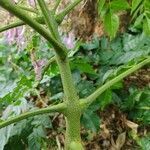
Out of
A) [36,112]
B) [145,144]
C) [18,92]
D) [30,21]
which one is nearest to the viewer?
[30,21]

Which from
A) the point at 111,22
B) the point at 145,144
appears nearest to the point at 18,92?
the point at 111,22

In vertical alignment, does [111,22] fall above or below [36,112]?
above

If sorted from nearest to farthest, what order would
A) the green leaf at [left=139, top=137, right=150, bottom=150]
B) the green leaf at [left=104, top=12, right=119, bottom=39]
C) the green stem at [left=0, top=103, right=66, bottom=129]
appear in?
the green stem at [left=0, top=103, right=66, bottom=129] → the green leaf at [left=104, top=12, right=119, bottom=39] → the green leaf at [left=139, top=137, right=150, bottom=150]

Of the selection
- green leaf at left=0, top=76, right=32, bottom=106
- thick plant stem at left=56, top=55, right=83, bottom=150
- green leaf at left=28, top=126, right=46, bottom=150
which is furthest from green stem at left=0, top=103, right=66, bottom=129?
green leaf at left=28, top=126, right=46, bottom=150

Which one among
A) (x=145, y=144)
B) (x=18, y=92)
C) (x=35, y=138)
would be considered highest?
(x=18, y=92)

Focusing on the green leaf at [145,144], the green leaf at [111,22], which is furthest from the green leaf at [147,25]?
the green leaf at [145,144]

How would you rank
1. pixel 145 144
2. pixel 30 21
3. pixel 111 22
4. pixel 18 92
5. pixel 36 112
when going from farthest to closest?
1. pixel 145 144
2. pixel 111 22
3. pixel 18 92
4. pixel 36 112
5. pixel 30 21

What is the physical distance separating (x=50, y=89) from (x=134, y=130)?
1.40ft

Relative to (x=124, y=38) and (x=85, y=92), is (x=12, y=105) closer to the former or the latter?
(x=85, y=92)

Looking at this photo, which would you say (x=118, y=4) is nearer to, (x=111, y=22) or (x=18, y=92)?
(x=111, y=22)

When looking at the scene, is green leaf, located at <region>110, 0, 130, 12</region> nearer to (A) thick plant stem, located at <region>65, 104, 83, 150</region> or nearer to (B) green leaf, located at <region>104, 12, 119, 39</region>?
(B) green leaf, located at <region>104, 12, 119, 39</region>

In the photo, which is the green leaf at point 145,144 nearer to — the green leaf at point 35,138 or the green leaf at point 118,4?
the green leaf at point 35,138

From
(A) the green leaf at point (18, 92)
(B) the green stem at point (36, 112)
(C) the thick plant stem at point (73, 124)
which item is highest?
(A) the green leaf at point (18, 92)

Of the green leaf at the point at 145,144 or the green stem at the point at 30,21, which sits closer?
the green stem at the point at 30,21
